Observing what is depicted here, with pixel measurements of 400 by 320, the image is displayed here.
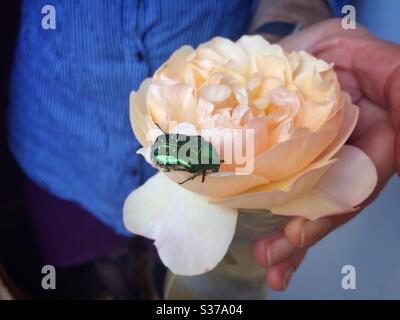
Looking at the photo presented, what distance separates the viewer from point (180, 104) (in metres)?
0.20

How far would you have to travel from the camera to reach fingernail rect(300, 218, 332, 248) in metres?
0.25

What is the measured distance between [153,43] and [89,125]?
0.29ft

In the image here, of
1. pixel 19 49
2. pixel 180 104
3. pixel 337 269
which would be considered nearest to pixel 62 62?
pixel 19 49

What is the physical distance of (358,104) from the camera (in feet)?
0.99

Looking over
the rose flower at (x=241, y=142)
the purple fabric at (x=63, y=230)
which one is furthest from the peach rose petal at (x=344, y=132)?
the purple fabric at (x=63, y=230)

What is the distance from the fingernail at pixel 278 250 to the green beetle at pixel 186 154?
0.11m

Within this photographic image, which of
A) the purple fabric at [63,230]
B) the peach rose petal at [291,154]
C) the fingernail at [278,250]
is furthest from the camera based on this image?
the purple fabric at [63,230]

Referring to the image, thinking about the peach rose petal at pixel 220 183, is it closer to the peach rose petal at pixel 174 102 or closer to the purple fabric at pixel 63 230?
Result: the peach rose petal at pixel 174 102

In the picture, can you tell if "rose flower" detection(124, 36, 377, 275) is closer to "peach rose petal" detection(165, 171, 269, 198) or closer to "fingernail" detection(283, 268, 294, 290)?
"peach rose petal" detection(165, 171, 269, 198)

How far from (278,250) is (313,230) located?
0.03m

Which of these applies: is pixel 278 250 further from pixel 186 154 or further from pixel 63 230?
pixel 63 230

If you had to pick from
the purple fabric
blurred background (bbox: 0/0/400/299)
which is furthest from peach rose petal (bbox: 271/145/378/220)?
the purple fabric

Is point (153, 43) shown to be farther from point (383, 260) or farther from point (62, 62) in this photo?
point (383, 260)

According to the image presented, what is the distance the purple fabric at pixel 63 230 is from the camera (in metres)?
0.43
